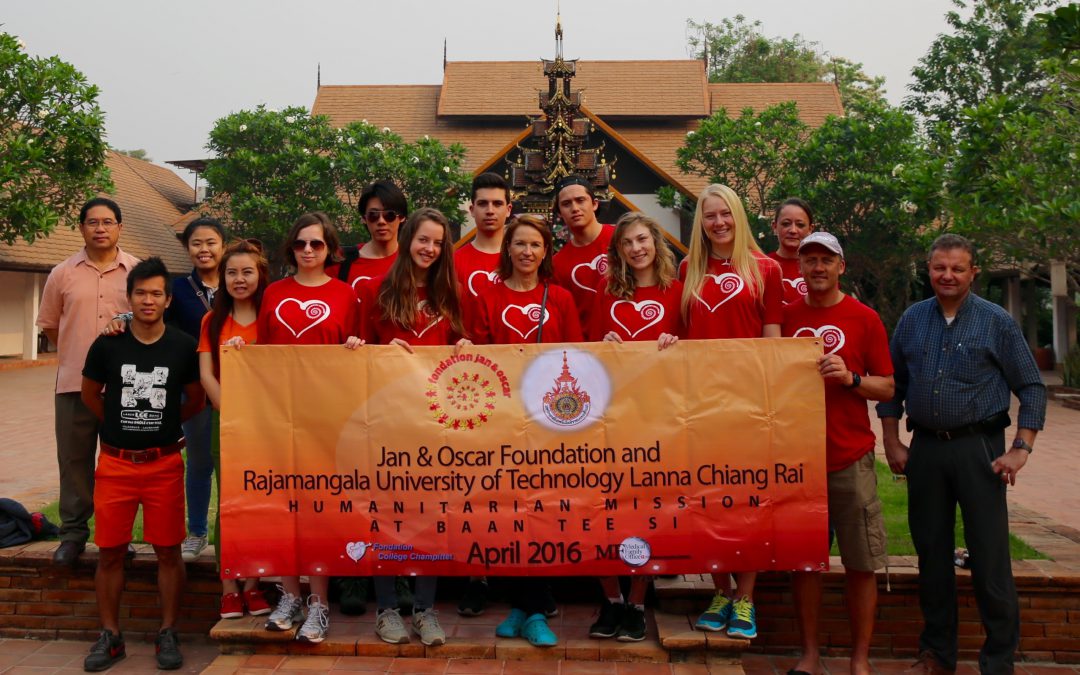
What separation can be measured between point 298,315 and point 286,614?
1405 mm

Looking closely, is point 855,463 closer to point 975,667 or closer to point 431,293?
point 975,667

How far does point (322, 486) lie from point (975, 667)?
331 centimetres

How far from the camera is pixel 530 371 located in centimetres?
426

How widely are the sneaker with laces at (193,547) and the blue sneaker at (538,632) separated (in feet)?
6.36

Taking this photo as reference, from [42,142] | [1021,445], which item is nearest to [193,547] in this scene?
[1021,445]

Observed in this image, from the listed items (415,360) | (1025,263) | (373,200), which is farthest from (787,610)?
(1025,263)

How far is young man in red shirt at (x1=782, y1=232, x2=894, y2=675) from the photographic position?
404 centimetres

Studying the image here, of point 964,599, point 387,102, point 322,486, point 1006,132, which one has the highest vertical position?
point 387,102

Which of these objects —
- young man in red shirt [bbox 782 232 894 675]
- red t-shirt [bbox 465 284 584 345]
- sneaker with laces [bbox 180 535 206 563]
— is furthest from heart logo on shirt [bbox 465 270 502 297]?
sneaker with laces [bbox 180 535 206 563]

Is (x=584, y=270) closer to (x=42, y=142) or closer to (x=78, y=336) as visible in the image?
(x=78, y=336)

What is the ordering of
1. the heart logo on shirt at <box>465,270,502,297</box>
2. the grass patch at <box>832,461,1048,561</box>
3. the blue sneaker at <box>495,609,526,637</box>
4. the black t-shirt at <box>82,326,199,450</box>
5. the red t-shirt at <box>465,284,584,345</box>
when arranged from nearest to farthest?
1. the blue sneaker at <box>495,609,526,637</box>
2. the black t-shirt at <box>82,326,199,450</box>
3. the red t-shirt at <box>465,284,584,345</box>
4. the heart logo on shirt at <box>465,270,502,297</box>
5. the grass patch at <box>832,461,1048,561</box>

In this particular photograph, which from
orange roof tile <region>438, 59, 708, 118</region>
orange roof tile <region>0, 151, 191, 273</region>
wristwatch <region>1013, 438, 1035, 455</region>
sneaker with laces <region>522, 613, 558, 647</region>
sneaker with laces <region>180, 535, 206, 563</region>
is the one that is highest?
orange roof tile <region>438, 59, 708, 118</region>

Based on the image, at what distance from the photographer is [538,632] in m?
4.12

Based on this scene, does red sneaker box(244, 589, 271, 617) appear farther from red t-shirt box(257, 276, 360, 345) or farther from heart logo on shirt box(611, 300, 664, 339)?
heart logo on shirt box(611, 300, 664, 339)
